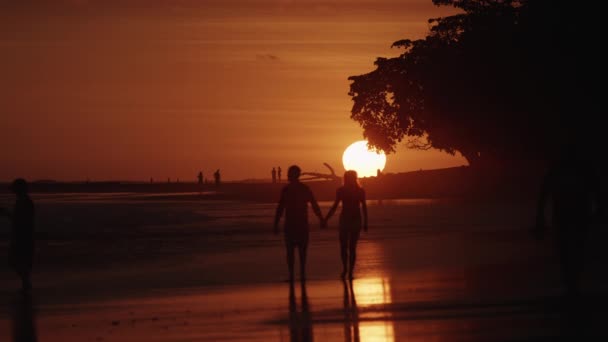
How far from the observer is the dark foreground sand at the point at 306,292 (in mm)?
11727

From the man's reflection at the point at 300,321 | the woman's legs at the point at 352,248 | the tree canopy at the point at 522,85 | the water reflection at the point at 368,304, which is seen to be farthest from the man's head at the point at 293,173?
the tree canopy at the point at 522,85

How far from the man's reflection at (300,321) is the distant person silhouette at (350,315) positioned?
415 mm

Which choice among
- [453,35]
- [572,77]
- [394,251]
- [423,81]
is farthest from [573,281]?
[453,35]

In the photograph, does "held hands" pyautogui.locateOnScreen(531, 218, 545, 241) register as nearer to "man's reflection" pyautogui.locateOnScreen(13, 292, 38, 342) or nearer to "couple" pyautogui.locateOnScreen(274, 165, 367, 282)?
"couple" pyautogui.locateOnScreen(274, 165, 367, 282)

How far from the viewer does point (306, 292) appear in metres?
16.0

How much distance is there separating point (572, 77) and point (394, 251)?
11.8 metres

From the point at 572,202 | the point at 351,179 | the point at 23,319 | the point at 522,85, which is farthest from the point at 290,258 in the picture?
the point at 522,85

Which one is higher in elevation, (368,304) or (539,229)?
(539,229)

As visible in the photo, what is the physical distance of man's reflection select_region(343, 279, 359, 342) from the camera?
1122cm

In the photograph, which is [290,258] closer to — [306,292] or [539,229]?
[306,292]

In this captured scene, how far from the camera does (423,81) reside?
157ft

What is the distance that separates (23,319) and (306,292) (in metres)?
4.35

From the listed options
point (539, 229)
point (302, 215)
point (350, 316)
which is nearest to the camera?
point (350, 316)

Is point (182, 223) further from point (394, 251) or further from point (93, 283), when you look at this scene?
point (93, 283)
